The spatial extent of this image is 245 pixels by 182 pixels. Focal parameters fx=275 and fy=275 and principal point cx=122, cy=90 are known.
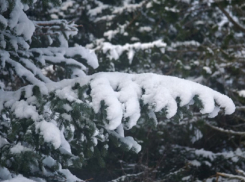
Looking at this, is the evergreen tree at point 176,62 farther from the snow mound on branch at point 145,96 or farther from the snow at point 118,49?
the snow mound on branch at point 145,96

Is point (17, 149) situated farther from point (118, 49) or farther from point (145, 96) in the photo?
point (118, 49)

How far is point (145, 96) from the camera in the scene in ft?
6.48

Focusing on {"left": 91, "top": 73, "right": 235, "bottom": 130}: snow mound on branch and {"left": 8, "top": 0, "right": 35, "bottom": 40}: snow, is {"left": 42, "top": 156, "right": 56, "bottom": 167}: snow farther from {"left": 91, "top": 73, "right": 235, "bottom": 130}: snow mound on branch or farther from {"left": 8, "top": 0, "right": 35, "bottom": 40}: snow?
{"left": 8, "top": 0, "right": 35, "bottom": 40}: snow

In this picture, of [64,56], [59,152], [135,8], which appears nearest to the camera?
[59,152]

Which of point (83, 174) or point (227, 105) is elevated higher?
point (227, 105)

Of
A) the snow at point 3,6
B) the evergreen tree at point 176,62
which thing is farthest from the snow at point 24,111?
the evergreen tree at point 176,62

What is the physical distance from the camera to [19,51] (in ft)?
9.35

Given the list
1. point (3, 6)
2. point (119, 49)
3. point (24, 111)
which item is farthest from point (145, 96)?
point (119, 49)

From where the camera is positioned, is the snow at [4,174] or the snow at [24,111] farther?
the snow at [4,174]

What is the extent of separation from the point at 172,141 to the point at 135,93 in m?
4.73

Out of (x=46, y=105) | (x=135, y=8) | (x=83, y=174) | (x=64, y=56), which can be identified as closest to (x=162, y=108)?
(x=46, y=105)

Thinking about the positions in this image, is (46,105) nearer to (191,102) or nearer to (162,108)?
(162,108)

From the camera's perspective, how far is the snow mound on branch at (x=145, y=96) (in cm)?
187

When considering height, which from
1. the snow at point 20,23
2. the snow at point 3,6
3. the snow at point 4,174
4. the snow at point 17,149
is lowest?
the snow at point 4,174
